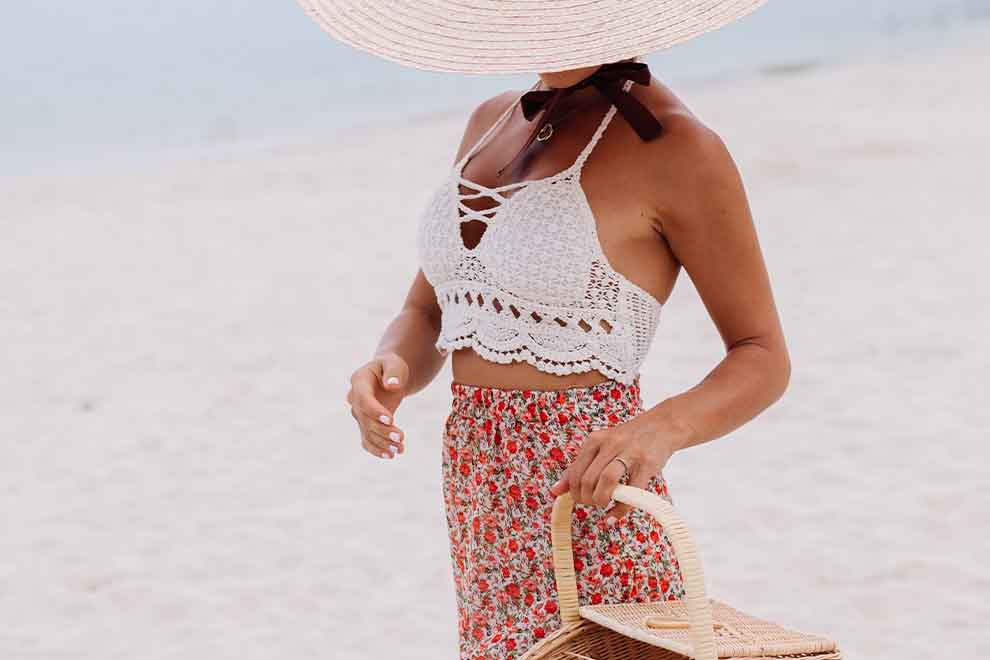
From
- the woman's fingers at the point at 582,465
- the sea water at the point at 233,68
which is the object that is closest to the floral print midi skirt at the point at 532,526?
the woman's fingers at the point at 582,465

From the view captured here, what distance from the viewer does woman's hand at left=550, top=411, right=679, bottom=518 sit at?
167 centimetres

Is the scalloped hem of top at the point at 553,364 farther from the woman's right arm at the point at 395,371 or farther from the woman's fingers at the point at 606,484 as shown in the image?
the woman's fingers at the point at 606,484

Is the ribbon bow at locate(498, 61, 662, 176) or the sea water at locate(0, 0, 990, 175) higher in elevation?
the sea water at locate(0, 0, 990, 175)

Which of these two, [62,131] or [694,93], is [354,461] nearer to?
[694,93]

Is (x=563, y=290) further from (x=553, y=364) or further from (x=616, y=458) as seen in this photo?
(x=616, y=458)

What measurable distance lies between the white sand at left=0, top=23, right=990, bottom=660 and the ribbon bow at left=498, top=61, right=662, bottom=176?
267 cm

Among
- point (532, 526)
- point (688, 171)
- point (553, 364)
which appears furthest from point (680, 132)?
point (532, 526)

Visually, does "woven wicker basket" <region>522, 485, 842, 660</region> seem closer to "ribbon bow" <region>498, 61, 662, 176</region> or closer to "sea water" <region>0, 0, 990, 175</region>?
"ribbon bow" <region>498, 61, 662, 176</region>

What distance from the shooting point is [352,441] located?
6625mm

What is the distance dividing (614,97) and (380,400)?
558 millimetres

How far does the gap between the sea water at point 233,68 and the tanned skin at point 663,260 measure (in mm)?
19188

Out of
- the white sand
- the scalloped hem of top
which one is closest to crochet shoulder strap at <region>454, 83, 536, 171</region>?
the scalloped hem of top

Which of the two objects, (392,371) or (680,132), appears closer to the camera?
(680,132)

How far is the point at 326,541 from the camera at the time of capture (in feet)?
17.9
